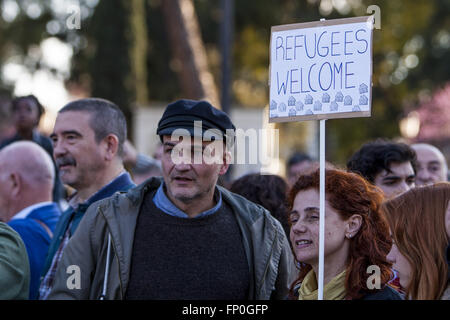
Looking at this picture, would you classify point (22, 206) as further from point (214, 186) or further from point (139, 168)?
point (139, 168)

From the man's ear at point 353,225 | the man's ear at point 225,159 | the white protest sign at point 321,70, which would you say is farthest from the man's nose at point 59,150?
the man's ear at point 353,225

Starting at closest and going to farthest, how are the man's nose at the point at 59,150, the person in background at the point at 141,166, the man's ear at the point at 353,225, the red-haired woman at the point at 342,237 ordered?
the red-haired woman at the point at 342,237 < the man's ear at the point at 353,225 < the man's nose at the point at 59,150 < the person in background at the point at 141,166

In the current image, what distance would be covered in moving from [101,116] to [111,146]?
19 cm

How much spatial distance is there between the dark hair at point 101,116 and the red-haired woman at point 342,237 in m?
1.37

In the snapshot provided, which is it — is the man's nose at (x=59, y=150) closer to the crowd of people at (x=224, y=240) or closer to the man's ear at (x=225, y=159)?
the crowd of people at (x=224, y=240)

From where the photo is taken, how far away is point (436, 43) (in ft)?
97.0

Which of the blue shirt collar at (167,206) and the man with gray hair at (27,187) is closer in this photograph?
the blue shirt collar at (167,206)

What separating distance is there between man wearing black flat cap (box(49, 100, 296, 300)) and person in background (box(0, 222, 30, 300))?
1.35 ft

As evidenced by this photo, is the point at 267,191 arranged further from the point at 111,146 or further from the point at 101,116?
the point at 101,116

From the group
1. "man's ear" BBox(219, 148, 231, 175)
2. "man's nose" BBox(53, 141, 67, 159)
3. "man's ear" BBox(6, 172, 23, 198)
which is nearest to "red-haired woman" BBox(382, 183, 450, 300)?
"man's ear" BBox(219, 148, 231, 175)

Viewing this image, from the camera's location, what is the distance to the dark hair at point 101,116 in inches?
179

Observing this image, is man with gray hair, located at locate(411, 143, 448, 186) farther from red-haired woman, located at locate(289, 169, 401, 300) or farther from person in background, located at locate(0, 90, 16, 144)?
person in background, located at locate(0, 90, 16, 144)

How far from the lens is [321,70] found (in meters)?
3.67

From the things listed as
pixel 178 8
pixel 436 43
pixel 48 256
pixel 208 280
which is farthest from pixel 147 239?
Result: pixel 436 43
